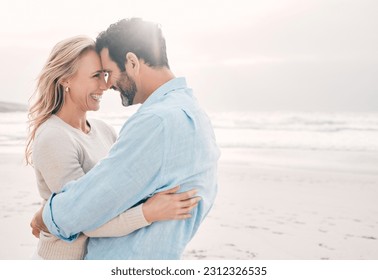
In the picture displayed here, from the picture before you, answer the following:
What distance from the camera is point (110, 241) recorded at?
1.45 meters

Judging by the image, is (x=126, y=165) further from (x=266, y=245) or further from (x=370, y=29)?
(x=370, y=29)

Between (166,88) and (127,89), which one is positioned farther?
(127,89)

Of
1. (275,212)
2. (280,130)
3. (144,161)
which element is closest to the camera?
(144,161)

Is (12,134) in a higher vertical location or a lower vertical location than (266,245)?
lower

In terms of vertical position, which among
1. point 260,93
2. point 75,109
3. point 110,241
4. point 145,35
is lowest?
point 260,93

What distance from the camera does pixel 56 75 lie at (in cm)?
173

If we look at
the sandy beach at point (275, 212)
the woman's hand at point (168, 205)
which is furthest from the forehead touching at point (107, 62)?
the sandy beach at point (275, 212)

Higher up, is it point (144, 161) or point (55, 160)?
point (144, 161)

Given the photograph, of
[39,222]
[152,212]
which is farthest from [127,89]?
[39,222]

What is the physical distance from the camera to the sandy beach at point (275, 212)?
3.86 m

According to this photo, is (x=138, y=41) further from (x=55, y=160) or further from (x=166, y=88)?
(x=55, y=160)

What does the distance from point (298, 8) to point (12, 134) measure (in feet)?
25.5

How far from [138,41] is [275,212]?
3.53m
